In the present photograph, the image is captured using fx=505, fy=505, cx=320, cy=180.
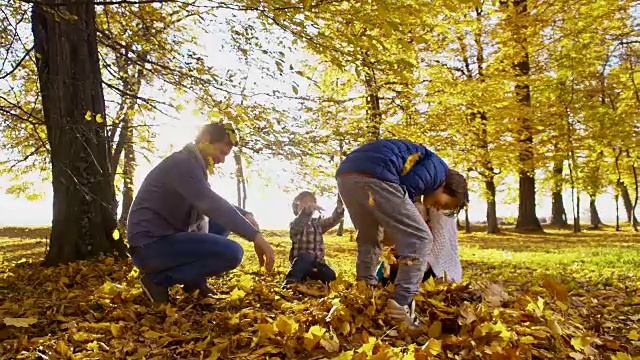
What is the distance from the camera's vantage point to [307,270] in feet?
15.4

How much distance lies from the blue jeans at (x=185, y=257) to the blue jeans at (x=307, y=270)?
3.94ft

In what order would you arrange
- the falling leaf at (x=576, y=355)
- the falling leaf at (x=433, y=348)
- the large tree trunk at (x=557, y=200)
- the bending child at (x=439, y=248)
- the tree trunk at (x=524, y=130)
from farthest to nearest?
the large tree trunk at (x=557, y=200), the tree trunk at (x=524, y=130), the bending child at (x=439, y=248), the falling leaf at (x=576, y=355), the falling leaf at (x=433, y=348)

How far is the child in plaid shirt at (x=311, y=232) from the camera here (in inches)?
189

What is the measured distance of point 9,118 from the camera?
22.6ft

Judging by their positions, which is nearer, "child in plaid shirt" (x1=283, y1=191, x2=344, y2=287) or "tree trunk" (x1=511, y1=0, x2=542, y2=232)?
"child in plaid shirt" (x1=283, y1=191, x2=344, y2=287)

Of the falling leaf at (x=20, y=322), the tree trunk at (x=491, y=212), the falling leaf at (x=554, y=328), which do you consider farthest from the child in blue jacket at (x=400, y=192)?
the tree trunk at (x=491, y=212)

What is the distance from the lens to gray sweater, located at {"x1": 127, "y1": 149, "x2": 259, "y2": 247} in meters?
3.14

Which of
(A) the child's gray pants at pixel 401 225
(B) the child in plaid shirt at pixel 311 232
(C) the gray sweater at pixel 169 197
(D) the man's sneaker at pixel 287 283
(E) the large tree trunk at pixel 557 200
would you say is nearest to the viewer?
(A) the child's gray pants at pixel 401 225

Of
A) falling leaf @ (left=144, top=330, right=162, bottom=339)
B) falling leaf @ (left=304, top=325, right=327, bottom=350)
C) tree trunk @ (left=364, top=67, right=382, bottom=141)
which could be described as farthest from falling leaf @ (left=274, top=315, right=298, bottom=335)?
tree trunk @ (left=364, top=67, right=382, bottom=141)

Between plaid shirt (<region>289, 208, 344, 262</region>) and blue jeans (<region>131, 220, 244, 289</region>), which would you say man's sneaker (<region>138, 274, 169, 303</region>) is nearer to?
blue jeans (<region>131, 220, 244, 289</region>)

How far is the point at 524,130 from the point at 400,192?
46.5 ft

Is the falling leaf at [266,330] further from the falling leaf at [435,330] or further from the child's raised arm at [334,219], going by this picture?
the child's raised arm at [334,219]

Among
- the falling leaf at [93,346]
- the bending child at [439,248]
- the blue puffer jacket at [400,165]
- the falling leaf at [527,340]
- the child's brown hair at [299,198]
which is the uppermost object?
the blue puffer jacket at [400,165]

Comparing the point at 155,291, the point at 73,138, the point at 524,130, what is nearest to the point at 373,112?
the point at 73,138
